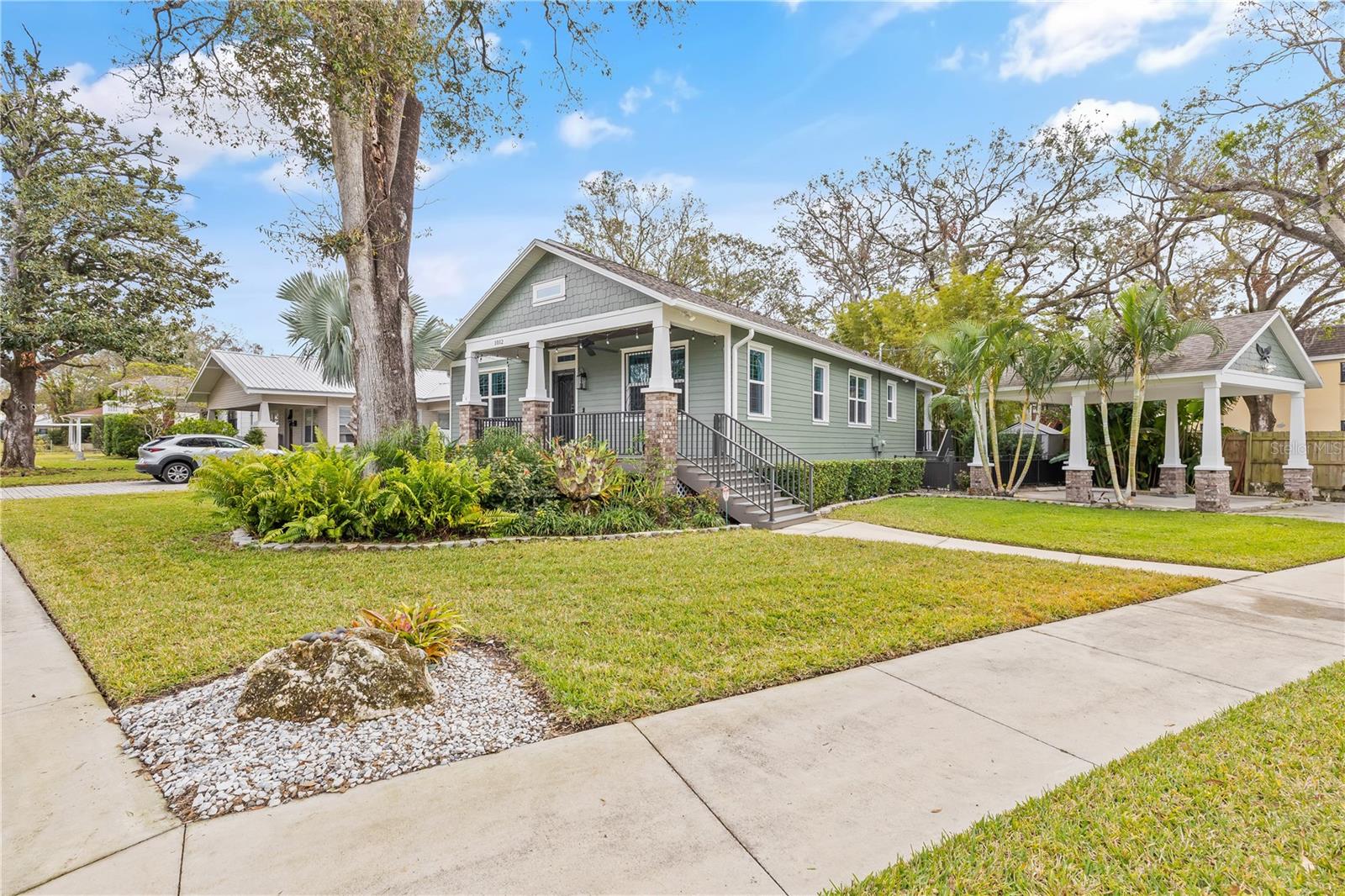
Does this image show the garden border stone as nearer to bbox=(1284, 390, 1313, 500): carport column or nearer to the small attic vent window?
the small attic vent window

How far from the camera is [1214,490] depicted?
11.5m

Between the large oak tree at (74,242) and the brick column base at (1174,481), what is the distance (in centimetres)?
2873

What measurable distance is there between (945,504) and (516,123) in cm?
1115

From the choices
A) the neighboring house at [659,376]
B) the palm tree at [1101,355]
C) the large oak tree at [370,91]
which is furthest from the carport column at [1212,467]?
the large oak tree at [370,91]

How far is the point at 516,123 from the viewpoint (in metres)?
10.5

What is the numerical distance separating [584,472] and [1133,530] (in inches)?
333

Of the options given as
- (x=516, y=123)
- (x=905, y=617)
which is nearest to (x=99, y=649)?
(x=905, y=617)

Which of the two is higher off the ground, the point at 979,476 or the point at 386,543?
the point at 979,476

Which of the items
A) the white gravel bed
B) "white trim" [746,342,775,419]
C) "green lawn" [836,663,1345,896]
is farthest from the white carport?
the white gravel bed

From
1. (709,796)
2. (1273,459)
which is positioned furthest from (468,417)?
(1273,459)

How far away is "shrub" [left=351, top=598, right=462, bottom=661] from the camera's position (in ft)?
11.9

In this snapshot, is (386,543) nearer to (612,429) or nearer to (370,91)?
(612,429)

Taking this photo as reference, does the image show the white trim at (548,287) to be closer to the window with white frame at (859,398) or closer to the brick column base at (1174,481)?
the window with white frame at (859,398)

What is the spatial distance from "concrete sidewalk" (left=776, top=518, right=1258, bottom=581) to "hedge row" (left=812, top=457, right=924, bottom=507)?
1298 millimetres
